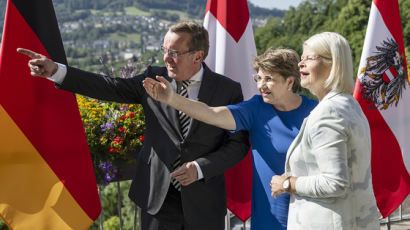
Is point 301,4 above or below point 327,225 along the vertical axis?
below

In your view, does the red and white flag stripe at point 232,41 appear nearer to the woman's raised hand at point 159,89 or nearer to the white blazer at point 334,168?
the woman's raised hand at point 159,89

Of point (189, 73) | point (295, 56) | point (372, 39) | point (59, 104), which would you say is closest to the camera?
point (295, 56)

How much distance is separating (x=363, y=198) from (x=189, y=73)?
114 centimetres

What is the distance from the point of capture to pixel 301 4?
4500 centimetres

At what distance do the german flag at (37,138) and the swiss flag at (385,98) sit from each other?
2.17 metres

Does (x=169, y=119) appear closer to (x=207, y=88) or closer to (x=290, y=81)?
(x=207, y=88)

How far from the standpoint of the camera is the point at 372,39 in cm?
391

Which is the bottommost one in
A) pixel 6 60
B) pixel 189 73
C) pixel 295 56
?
pixel 6 60

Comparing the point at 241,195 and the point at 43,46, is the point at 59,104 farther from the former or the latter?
the point at 241,195

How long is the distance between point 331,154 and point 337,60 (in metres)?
0.37

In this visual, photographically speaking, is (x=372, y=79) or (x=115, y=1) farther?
(x=115, y=1)

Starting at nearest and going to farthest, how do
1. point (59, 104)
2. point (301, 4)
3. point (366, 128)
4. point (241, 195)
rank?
point (366, 128) < point (59, 104) < point (241, 195) < point (301, 4)

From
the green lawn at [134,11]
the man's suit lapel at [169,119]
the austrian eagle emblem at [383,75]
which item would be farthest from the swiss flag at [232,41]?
the green lawn at [134,11]

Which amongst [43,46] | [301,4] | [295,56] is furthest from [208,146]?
[301,4]
